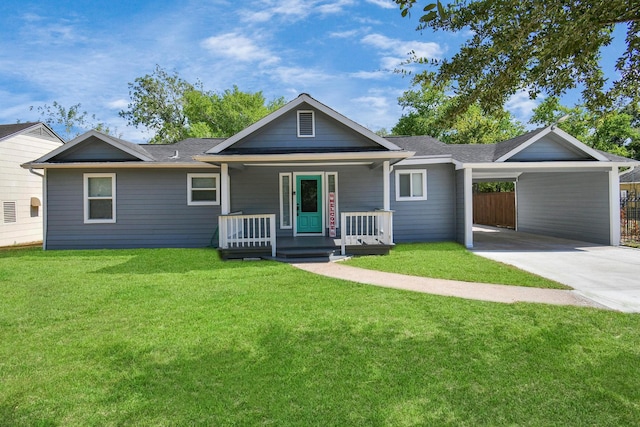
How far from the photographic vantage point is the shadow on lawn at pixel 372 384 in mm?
2834

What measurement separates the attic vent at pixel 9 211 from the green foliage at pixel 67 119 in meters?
21.0

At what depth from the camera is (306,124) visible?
11367 millimetres

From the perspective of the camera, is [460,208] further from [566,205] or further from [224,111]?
[224,111]

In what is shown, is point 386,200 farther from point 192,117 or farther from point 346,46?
point 192,117

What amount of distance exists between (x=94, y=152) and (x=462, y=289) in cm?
1189

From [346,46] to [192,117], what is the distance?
19.2m

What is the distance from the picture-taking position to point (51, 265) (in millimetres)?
9047

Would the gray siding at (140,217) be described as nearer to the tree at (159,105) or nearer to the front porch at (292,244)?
the front porch at (292,244)

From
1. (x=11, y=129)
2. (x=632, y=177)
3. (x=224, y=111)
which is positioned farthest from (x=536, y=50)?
(x=224, y=111)

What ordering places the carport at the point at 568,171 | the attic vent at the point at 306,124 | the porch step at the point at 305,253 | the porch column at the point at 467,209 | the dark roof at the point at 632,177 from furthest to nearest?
the dark roof at the point at 632,177 < the carport at the point at 568,171 < the porch column at the point at 467,209 < the attic vent at the point at 306,124 < the porch step at the point at 305,253

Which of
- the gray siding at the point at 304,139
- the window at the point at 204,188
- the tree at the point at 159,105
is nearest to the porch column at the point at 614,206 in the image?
the gray siding at the point at 304,139

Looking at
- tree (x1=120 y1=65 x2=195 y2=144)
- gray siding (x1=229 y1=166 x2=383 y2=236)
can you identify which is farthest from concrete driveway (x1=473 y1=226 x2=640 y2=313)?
tree (x1=120 y1=65 x2=195 y2=144)

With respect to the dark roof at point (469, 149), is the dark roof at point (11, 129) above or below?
above

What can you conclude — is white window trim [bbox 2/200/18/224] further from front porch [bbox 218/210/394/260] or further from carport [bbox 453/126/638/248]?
carport [bbox 453/126/638/248]
